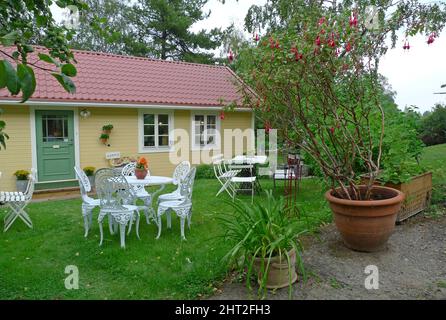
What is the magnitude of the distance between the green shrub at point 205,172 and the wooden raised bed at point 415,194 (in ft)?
20.9

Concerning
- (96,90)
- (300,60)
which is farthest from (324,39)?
(96,90)

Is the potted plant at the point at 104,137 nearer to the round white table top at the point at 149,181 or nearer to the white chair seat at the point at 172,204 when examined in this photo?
the round white table top at the point at 149,181

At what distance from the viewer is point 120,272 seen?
3635 millimetres

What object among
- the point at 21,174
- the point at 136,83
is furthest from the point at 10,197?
the point at 136,83

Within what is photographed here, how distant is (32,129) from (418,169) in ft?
28.1

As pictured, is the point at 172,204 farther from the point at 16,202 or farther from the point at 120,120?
the point at 120,120

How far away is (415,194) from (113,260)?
4.40 meters

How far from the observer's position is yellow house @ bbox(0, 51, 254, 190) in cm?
845

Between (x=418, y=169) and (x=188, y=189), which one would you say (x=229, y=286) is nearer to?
(x=188, y=189)

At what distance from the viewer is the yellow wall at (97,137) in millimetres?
8250

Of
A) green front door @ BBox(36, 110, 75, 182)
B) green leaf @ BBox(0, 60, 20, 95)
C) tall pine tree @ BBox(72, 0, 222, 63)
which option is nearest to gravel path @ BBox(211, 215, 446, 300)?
green leaf @ BBox(0, 60, 20, 95)

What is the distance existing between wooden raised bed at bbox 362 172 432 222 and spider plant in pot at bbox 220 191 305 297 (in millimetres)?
2217

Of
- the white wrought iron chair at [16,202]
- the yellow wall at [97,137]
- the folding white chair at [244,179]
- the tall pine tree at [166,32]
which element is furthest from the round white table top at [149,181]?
the tall pine tree at [166,32]

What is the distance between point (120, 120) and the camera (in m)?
9.78
